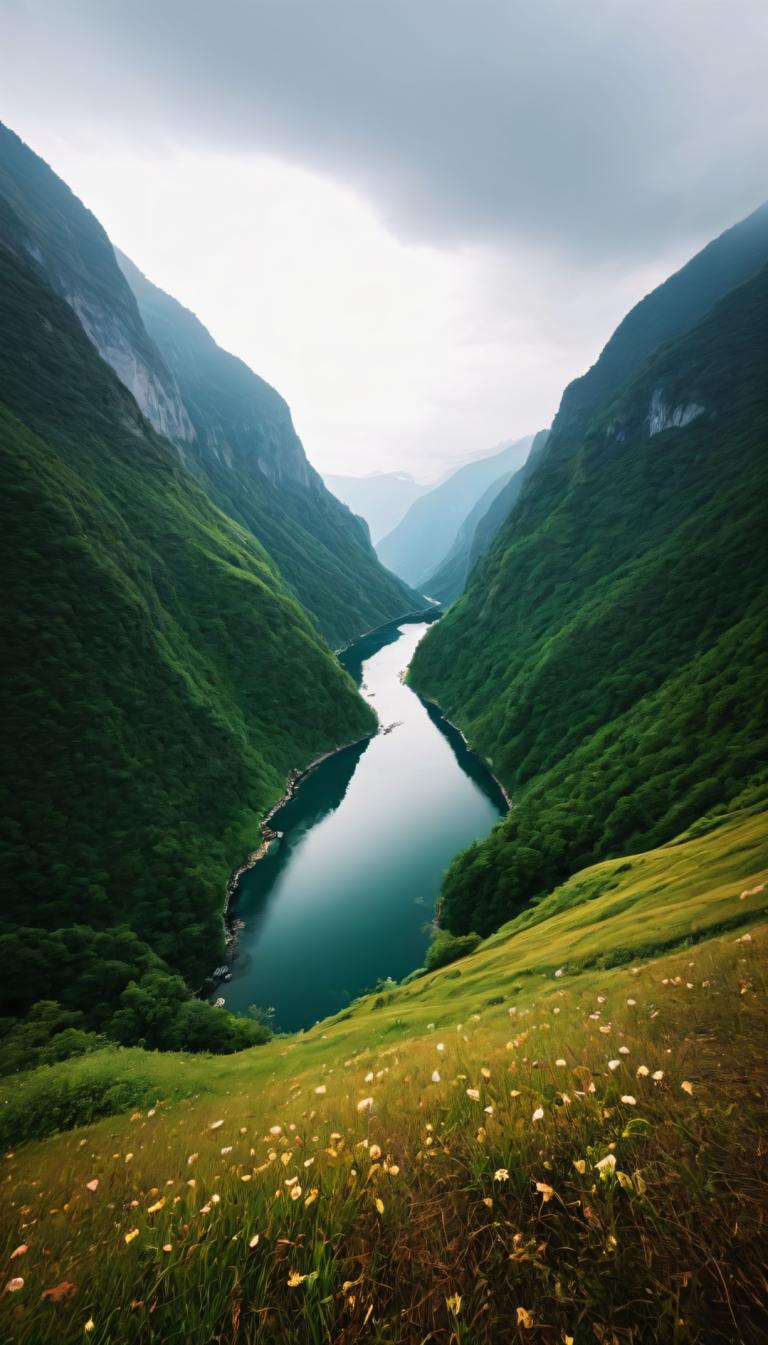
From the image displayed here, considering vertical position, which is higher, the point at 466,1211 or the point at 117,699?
the point at 117,699

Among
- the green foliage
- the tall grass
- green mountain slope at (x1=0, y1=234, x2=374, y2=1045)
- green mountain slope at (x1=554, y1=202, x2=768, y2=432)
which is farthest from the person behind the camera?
green mountain slope at (x1=554, y1=202, x2=768, y2=432)

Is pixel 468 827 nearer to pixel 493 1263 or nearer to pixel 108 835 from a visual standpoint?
pixel 108 835

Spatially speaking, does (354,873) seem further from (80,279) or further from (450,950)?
(80,279)

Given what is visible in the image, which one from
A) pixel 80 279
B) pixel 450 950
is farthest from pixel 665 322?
pixel 450 950

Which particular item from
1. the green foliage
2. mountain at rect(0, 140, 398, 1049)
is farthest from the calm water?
the green foliage

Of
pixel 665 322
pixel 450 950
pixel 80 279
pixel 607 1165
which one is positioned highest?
pixel 80 279

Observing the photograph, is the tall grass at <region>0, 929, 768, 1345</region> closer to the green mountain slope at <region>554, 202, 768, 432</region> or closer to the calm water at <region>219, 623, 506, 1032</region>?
the calm water at <region>219, 623, 506, 1032</region>
